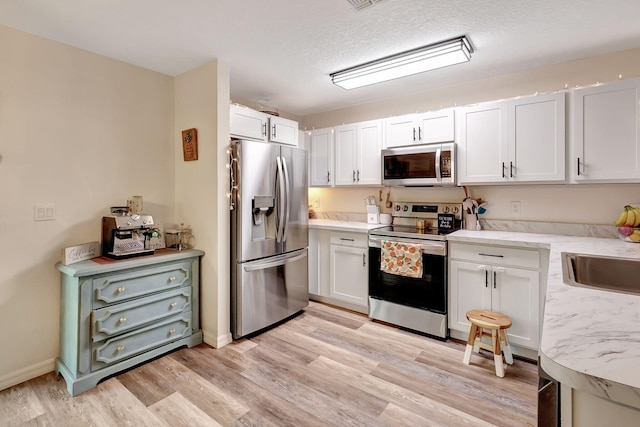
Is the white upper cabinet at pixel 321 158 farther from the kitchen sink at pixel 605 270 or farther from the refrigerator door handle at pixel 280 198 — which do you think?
the kitchen sink at pixel 605 270

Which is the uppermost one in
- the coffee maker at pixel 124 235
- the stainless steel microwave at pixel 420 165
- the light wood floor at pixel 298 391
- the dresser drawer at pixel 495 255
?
the stainless steel microwave at pixel 420 165

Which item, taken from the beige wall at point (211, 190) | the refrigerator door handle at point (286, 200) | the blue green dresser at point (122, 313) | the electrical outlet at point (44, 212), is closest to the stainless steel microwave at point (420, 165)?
the refrigerator door handle at point (286, 200)

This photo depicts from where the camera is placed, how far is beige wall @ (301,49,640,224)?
8.36 feet

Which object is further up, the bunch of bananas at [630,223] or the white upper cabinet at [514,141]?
the white upper cabinet at [514,141]

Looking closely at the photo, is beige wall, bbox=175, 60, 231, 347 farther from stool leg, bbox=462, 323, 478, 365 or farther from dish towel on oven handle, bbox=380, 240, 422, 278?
stool leg, bbox=462, 323, 478, 365

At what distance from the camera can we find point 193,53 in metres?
2.55

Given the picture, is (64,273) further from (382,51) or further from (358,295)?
(382,51)

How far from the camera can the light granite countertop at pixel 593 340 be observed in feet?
1.97

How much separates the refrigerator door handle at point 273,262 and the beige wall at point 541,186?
1.40 metres

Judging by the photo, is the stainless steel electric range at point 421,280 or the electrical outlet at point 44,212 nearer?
the electrical outlet at point 44,212

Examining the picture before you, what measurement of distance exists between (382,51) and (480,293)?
216cm

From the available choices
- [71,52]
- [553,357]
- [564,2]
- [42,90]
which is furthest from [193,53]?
[553,357]

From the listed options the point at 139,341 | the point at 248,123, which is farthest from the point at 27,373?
the point at 248,123

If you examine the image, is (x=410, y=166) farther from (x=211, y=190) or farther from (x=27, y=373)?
(x=27, y=373)
